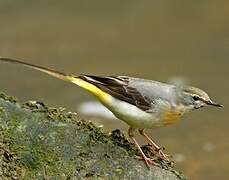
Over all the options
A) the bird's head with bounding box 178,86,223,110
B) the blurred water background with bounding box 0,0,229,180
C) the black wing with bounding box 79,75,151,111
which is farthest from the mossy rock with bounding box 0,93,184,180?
the blurred water background with bounding box 0,0,229,180

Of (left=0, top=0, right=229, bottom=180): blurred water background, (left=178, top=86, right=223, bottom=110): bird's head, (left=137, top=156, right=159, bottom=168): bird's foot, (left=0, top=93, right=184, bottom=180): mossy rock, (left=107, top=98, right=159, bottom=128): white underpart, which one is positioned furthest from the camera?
(left=0, top=0, right=229, bottom=180): blurred water background

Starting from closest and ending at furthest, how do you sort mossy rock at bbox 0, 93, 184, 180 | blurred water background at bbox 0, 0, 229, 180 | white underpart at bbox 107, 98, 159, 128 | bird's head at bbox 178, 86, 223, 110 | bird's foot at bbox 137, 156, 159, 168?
mossy rock at bbox 0, 93, 184, 180, bird's foot at bbox 137, 156, 159, 168, white underpart at bbox 107, 98, 159, 128, bird's head at bbox 178, 86, 223, 110, blurred water background at bbox 0, 0, 229, 180

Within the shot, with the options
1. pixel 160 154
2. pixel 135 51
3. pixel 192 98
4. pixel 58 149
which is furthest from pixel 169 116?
pixel 135 51

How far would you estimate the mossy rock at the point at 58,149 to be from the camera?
16.7 ft

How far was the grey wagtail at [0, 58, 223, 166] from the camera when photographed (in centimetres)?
567

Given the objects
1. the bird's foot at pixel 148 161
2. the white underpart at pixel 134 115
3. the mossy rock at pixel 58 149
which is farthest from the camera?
the white underpart at pixel 134 115

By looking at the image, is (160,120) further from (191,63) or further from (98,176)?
(191,63)

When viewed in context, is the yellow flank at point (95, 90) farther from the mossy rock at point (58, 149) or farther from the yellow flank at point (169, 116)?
the yellow flank at point (169, 116)

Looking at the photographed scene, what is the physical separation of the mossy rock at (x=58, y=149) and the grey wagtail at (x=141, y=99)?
22 cm

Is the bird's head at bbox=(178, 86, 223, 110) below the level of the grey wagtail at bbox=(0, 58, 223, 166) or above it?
above

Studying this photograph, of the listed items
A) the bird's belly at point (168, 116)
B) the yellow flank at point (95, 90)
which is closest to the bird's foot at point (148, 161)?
the bird's belly at point (168, 116)

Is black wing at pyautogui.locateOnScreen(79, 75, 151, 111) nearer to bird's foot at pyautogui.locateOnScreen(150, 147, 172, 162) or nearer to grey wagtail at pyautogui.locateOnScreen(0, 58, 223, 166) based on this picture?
grey wagtail at pyautogui.locateOnScreen(0, 58, 223, 166)

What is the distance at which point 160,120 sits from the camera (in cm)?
567

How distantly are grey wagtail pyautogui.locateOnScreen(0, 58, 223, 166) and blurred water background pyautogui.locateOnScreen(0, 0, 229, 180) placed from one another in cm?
461
